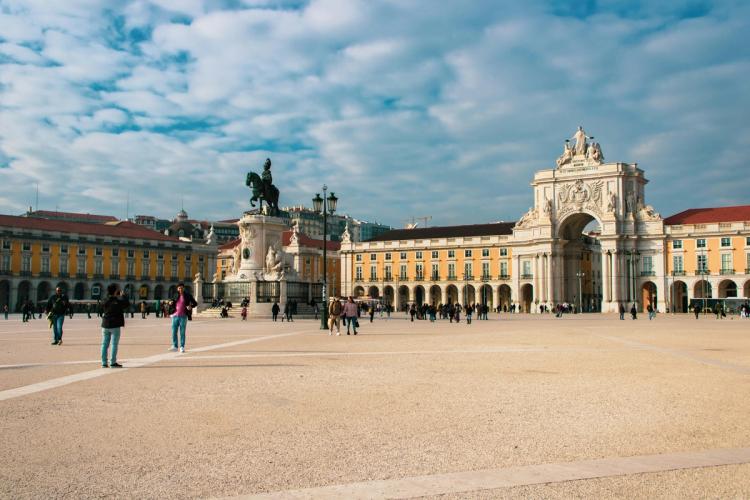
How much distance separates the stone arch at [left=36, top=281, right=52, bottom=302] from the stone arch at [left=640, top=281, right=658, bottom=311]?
231ft

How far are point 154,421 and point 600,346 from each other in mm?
15270

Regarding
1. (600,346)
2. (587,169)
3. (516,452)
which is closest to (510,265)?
(587,169)

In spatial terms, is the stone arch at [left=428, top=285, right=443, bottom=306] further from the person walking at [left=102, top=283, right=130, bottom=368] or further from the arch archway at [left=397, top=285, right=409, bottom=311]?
the person walking at [left=102, top=283, right=130, bottom=368]

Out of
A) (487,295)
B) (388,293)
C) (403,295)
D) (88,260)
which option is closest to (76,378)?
(88,260)

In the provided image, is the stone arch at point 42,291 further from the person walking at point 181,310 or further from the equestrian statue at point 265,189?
the person walking at point 181,310

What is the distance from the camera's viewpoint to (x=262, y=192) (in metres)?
48.0

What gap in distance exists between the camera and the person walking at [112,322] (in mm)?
13219

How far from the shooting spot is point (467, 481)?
226 inches

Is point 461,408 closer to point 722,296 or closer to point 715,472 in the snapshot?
point 715,472

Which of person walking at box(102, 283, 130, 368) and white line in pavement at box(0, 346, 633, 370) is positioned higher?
person walking at box(102, 283, 130, 368)

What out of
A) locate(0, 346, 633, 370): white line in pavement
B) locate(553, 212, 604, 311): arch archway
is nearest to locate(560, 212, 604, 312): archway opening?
locate(553, 212, 604, 311): arch archway

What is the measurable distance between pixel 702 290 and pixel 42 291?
76.8 meters

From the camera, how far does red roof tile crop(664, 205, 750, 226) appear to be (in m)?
80.1

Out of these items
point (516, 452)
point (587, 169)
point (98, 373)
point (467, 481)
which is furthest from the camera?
point (587, 169)
